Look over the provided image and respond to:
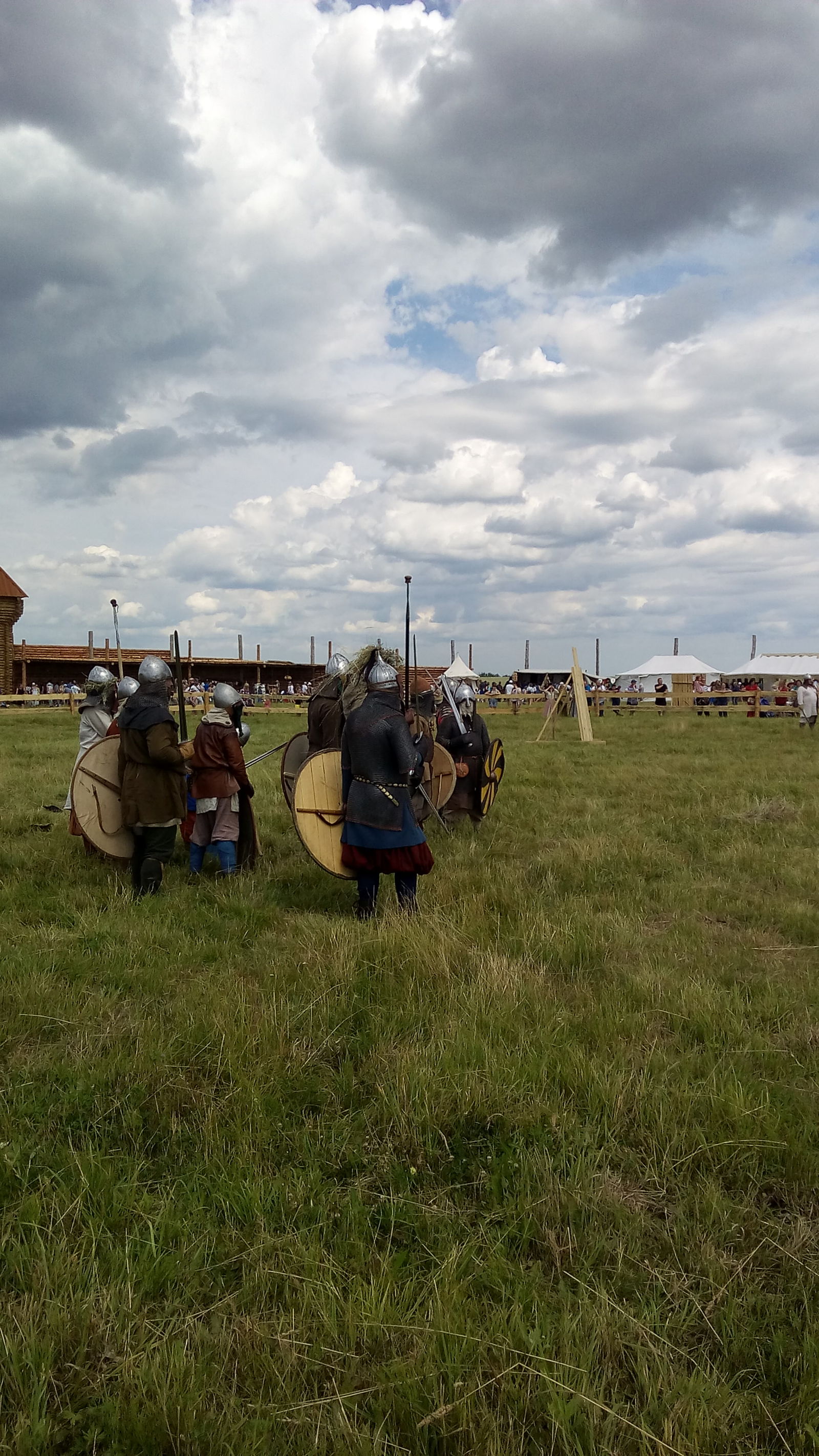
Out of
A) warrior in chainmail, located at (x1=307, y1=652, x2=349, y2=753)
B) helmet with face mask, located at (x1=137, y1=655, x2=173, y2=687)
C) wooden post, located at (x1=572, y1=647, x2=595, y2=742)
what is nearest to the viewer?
helmet with face mask, located at (x1=137, y1=655, x2=173, y2=687)

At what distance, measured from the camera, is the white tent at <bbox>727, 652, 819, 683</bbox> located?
4731 cm

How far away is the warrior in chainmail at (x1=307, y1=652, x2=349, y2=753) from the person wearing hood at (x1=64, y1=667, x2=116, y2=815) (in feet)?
Result: 5.76

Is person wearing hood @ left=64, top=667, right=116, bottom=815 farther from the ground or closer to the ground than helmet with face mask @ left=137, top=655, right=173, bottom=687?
closer to the ground

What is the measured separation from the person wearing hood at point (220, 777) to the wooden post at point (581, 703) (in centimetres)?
1479

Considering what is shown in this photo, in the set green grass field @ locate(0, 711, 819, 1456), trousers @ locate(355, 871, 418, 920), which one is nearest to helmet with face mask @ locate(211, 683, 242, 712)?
green grass field @ locate(0, 711, 819, 1456)

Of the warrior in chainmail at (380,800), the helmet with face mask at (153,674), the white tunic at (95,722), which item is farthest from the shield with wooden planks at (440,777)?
the white tunic at (95,722)

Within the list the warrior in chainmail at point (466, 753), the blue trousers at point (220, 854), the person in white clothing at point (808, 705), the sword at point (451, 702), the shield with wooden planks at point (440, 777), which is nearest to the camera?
the blue trousers at point (220, 854)

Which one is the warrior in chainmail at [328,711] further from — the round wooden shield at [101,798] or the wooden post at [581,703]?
the wooden post at [581,703]

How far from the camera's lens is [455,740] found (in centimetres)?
918

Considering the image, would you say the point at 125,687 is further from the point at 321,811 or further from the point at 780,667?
the point at 780,667

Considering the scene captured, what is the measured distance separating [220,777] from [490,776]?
3340 millimetres

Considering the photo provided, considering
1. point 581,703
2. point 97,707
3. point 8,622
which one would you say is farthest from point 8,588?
point 97,707

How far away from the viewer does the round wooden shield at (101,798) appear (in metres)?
6.46

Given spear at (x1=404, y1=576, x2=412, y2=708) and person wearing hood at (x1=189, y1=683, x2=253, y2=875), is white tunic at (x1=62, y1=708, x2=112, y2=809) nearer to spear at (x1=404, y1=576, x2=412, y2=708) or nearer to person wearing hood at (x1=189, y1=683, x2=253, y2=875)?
person wearing hood at (x1=189, y1=683, x2=253, y2=875)
